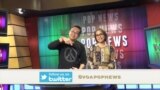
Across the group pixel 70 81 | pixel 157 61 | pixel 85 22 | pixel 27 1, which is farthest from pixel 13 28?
pixel 70 81

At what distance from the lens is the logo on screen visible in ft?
0.78

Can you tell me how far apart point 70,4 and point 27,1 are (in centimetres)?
31

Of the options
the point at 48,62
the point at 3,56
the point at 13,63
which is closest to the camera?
the point at 3,56

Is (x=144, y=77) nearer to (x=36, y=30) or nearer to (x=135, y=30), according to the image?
(x=135, y=30)

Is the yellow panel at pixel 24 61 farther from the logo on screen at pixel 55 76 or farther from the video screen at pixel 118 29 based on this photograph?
the logo on screen at pixel 55 76

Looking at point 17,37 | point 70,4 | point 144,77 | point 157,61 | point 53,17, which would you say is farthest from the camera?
point 53,17

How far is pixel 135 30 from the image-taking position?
5.90ft

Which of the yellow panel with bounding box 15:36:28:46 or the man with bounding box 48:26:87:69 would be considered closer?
the man with bounding box 48:26:87:69

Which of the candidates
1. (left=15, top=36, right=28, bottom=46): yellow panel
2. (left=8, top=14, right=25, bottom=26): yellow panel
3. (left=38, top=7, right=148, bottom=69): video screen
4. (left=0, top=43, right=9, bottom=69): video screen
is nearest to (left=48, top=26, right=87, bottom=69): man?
(left=0, top=43, right=9, bottom=69): video screen

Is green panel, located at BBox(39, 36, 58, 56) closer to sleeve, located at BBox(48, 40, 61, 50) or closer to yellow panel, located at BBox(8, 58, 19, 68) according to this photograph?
yellow panel, located at BBox(8, 58, 19, 68)

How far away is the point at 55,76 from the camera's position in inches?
9.5

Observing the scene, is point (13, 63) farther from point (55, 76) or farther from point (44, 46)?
point (55, 76)

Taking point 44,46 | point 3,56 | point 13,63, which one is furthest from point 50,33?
point 3,56

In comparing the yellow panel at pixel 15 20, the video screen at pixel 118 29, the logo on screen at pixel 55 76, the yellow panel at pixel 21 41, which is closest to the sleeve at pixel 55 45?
the logo on screen at pixel 55 76
